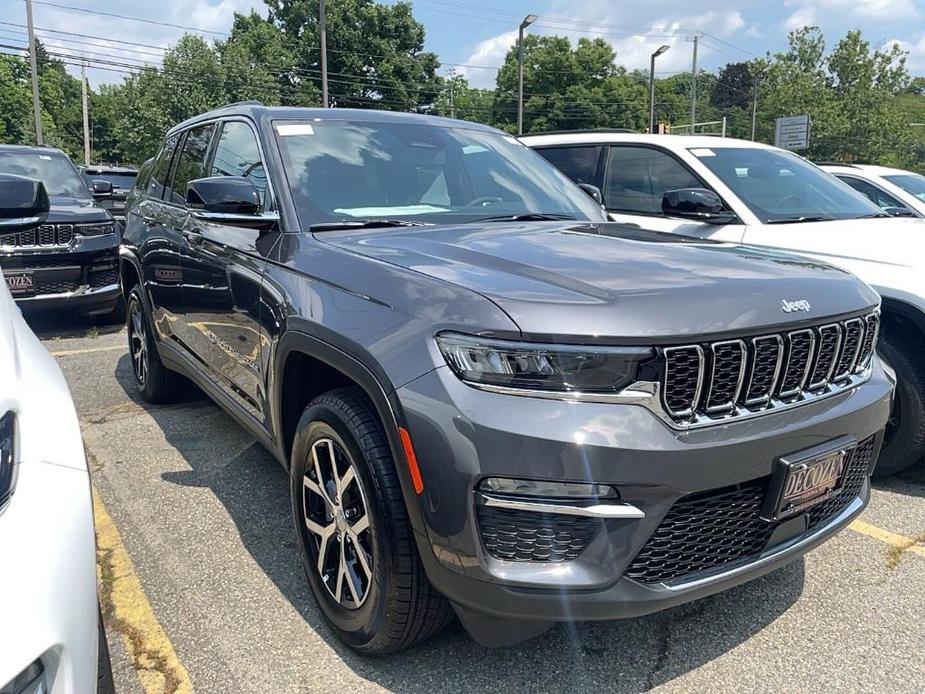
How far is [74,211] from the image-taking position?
7586 mm

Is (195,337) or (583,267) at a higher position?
(583,267)

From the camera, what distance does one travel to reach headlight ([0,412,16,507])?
53.7 inches

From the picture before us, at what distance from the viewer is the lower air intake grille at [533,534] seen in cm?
183

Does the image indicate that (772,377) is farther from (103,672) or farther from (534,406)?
(103,672)

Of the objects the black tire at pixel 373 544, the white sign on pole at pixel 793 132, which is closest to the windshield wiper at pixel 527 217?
the black tire at pixel 373 544

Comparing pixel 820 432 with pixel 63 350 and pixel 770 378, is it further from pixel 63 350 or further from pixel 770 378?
pixel 63 350

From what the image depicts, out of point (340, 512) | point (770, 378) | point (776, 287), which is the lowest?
point (340, 512)

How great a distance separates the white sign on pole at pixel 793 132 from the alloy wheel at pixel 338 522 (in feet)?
104

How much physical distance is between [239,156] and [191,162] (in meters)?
0.91

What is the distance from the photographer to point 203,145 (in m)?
4.09

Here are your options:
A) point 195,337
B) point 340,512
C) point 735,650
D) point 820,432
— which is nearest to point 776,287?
point 820,432

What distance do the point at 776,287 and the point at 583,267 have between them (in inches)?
22.4

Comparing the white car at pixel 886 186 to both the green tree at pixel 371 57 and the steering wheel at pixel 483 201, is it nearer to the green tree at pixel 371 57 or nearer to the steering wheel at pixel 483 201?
the steering wheel at pixel 483 201

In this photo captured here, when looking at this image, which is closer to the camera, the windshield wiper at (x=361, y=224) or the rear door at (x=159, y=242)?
the windshield wiper at (x=361, y=224)
